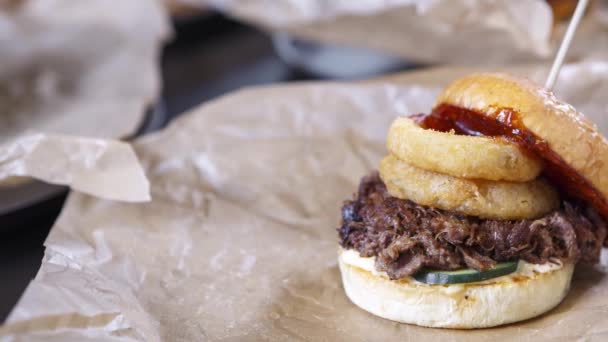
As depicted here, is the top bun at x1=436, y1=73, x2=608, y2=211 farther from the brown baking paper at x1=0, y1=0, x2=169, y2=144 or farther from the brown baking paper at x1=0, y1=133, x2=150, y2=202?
the brown baking paper at x1=0, y1=0, x2=169, y2=144

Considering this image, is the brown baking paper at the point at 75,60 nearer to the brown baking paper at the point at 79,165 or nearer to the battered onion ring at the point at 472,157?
the brown baking paper at the point at 79,165

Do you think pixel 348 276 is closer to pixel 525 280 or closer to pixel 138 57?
pixel 525 280

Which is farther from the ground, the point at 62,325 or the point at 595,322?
the point at 595,322

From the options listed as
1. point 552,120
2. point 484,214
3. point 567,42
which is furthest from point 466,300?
point 567,42

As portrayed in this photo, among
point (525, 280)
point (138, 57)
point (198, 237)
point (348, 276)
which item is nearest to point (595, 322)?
point (525, 280)

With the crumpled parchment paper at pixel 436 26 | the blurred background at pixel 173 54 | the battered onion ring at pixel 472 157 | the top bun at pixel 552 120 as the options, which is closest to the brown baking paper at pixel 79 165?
the blurred background at pixel 173 54

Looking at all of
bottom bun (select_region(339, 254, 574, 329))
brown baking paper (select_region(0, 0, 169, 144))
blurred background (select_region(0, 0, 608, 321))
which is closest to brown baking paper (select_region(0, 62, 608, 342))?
bottom bun (select_region(339, 254, 574, 329))
